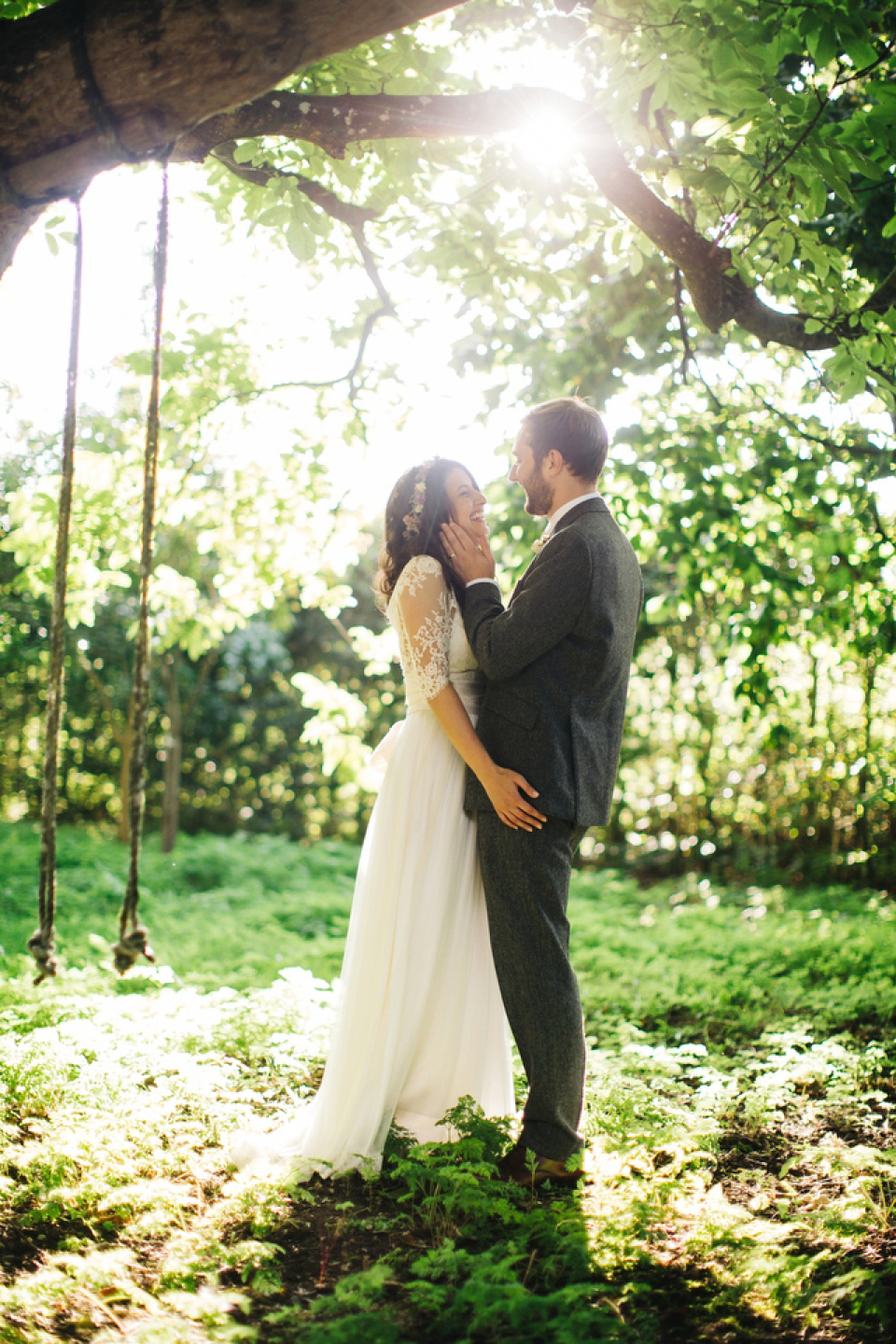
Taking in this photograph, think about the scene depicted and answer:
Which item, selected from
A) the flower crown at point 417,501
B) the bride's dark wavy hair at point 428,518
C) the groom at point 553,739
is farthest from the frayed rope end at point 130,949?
the flower crown at point 417,501

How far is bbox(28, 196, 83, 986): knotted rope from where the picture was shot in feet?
8.21

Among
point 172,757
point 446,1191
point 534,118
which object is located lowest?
point 446,1191

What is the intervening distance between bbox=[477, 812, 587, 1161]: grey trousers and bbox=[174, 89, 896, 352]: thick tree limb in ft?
6.01

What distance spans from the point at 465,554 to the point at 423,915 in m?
1.05

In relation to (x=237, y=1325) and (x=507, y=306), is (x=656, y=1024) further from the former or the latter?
(x=507, y=306)

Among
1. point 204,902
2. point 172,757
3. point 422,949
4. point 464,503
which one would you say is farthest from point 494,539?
point 172,757

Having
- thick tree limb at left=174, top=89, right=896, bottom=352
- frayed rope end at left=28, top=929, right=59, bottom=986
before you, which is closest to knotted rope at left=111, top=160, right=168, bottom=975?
frayed rope end at left=28, top=929, right=59, bottom=986

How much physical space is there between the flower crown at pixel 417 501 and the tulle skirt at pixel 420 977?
54cm

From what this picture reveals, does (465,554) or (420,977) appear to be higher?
(465,554)

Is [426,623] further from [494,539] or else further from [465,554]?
[494,539]

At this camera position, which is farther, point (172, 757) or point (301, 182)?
point (172, 757)

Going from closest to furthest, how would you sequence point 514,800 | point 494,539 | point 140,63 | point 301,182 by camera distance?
point 140,63 → point 514,800 → point 301,182 → point 494,539

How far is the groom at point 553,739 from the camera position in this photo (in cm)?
→ 238

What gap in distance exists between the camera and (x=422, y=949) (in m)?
2.64
